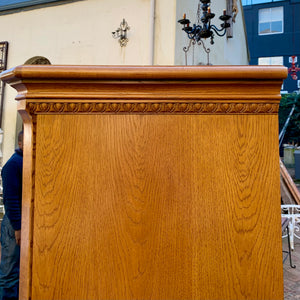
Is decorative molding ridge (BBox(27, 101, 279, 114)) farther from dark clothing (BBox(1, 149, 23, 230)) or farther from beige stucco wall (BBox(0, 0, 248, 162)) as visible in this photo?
beige stucco wall (BBox(0, 0, 248, 162))

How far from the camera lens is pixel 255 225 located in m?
0.68

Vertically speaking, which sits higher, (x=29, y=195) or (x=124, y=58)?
(x=124, y=58)

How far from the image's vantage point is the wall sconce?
451cm

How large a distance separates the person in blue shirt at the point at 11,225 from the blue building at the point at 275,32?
18464 millimetres

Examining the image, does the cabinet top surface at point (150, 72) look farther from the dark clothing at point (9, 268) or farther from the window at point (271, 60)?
the window at point (271, 60)

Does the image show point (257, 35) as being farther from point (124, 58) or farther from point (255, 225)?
point (255, 225)

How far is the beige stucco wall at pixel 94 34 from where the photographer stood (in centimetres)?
430

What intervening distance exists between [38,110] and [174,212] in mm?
403

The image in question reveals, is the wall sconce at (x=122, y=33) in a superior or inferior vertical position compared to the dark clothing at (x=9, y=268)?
superior

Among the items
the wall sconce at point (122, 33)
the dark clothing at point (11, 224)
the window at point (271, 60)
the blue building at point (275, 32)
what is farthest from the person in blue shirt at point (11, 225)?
the window at point (271, 60)

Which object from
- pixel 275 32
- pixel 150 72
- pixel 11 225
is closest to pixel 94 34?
pixel 11 225

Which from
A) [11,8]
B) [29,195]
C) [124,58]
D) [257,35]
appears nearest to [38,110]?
[29,195]

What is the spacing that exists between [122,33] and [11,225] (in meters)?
3.54

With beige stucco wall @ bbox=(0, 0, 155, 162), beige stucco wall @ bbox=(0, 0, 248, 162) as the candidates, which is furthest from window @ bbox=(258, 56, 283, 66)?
A: beige stucco wall @ bbox=(0, 0, 155, 162)
